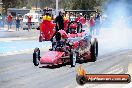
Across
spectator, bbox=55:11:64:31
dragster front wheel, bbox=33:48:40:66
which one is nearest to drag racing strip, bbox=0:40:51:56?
spectator, bbox=55:11:64:31

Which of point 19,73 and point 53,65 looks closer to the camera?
point 19,73

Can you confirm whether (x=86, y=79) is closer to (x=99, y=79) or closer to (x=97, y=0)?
(x=99, y=79)

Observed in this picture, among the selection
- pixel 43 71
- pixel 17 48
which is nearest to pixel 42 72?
pixel 43 71

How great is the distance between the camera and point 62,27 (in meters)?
18.5

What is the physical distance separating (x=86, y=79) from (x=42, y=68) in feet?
28.3

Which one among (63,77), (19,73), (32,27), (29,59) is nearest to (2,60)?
(29,59)

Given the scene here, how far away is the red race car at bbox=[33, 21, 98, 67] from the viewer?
15719 mm

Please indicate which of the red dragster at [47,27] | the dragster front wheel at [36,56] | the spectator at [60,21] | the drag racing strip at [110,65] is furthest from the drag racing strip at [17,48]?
the dragster front wheel at [36,56]

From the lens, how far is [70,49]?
16.3m

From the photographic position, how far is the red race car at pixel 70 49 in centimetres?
1572

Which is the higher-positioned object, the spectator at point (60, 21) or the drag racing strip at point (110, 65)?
the spectator at point (60, 21)

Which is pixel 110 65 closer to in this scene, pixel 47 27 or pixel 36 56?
pixel 36 56

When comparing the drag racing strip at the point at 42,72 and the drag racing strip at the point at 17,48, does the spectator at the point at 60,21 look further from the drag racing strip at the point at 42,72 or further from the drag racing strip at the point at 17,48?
the drag racing strip at the point at 17,48

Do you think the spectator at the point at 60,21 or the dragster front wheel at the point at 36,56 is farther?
the spectator at the point at 60,21
